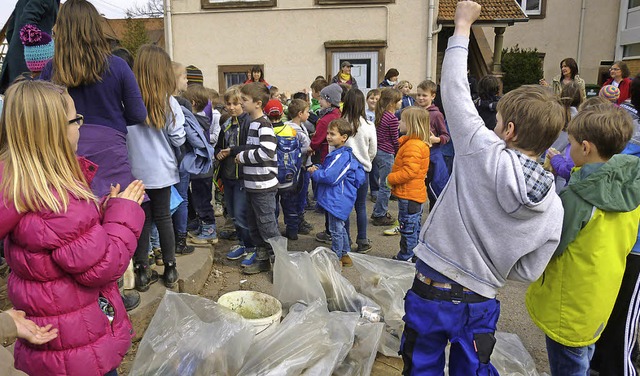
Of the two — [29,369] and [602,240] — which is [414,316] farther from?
[29,369]

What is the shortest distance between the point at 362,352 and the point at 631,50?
1996cm

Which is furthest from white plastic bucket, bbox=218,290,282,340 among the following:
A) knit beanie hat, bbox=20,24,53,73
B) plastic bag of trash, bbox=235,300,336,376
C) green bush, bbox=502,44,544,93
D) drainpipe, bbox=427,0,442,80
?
green bush, bbox=502,44,544,93

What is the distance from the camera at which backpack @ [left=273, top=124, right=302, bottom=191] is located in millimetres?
4859

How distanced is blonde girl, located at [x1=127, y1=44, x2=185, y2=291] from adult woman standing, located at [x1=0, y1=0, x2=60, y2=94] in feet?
1.97

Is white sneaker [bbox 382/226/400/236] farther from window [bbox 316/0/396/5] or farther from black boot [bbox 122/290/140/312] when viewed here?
window [bbox 316/0/396/5]

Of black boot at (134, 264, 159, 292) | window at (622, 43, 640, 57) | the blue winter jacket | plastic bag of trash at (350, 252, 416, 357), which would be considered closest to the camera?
plastic bag of trash at (350, 252, 416, 357)

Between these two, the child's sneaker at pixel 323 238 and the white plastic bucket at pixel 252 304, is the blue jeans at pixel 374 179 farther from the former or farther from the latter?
the white plastic bucket at pixel 252 304

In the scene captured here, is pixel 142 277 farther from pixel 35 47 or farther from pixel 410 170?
pixel 410 170

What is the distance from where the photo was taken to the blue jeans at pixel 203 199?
16.9 ft

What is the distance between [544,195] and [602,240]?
0.58 metres

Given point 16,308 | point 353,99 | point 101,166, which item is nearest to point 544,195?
point 16,308

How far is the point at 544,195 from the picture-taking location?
1888 mm

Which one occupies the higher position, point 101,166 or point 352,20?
point 352,20

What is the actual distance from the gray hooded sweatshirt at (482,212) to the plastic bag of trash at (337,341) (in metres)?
0.92
